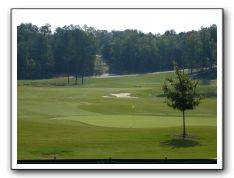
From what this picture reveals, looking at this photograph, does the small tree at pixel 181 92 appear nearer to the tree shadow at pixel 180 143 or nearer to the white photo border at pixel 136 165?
the tree shadow at pixel 180 143

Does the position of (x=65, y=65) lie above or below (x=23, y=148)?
above

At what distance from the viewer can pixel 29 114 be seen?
42.7ft

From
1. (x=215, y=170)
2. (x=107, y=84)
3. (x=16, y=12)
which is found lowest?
(x=215, y=170)

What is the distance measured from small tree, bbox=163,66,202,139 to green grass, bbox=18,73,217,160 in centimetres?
9

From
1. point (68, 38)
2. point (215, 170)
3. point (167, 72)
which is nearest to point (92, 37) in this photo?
point (68, 38)

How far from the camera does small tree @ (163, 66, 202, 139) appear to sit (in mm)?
13062

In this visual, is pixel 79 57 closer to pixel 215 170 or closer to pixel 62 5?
pixel 62 5

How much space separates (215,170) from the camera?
42.1 ft

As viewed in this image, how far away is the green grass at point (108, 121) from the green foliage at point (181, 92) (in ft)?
0.30

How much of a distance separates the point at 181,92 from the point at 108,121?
43.6 inches

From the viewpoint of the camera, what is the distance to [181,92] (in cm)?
1311

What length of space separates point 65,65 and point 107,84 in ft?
2.15

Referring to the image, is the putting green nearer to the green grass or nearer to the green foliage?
the green grass

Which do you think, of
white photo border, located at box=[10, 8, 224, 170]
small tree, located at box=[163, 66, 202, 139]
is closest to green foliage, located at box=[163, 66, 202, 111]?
small tree, located at box=[163, 66, 202, 139]
